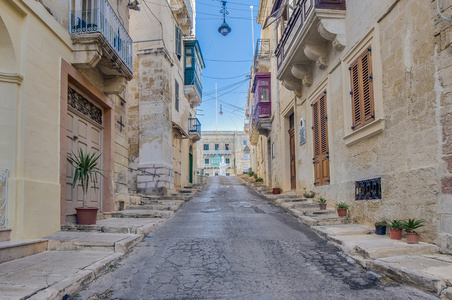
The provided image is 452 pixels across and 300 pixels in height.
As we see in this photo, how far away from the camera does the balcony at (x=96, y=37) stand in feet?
23.4

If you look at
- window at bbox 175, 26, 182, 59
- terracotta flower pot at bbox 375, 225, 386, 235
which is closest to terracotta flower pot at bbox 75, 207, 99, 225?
terracotta flower pot at bbox 375, 225, 386, 235

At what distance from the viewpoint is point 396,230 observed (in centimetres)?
545

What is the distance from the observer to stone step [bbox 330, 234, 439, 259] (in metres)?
4.78

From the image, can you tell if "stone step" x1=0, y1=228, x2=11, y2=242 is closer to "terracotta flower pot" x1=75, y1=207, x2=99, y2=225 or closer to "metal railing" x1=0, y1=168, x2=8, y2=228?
"metal railing" x1=0, y1=168, x2=8, y2=228

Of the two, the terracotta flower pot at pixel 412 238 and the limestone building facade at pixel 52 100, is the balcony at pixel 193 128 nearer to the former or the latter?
the limestone building facade at pixel 52 100

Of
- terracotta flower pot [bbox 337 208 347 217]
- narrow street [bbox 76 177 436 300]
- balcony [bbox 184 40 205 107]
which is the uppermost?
balcony [bbox 184 40 205 107]

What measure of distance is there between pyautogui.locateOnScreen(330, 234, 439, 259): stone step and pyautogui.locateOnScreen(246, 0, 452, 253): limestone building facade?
9.9 inches

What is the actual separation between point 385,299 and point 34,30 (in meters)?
6.51

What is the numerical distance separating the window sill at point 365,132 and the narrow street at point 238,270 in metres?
2.23

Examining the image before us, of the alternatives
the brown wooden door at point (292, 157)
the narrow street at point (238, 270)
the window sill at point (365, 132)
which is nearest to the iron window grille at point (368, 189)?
the window sill at point (365, 132)

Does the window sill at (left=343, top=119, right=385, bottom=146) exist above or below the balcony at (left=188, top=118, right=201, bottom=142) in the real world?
below

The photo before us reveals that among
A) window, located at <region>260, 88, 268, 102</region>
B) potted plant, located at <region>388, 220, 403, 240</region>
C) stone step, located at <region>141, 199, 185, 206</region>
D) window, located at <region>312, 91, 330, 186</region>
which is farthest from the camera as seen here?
window, located at <region>260, 88, 268, 102</region>

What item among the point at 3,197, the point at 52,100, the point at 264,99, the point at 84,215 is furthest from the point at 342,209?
the point at 264,99

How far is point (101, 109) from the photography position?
9242 mm
